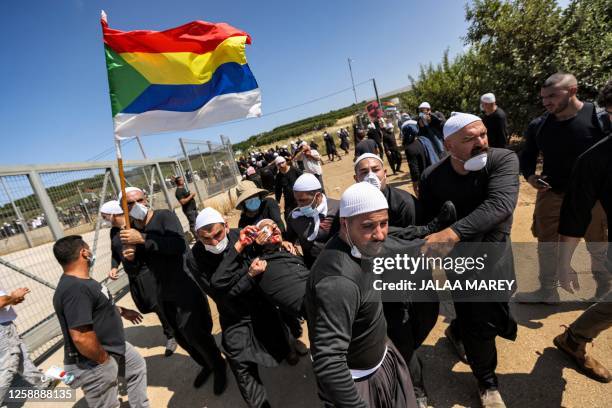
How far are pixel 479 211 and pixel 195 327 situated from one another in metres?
2.80

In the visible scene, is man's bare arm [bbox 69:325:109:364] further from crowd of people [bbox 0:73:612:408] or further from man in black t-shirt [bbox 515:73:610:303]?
man in black t-shirt [bbox 515:73:610:303]

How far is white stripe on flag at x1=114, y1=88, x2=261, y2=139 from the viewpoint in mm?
2939

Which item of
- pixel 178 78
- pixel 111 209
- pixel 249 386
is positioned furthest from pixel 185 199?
pixel 249 386

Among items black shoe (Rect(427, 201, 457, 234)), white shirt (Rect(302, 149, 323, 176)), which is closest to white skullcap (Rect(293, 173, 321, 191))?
black shoe (Rect(427, 201, 457, 234))

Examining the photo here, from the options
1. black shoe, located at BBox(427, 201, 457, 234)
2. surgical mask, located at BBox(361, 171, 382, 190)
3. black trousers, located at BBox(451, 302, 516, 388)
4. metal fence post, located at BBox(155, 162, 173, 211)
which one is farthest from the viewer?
metal fence post, located at BBox(155, 162, 173, 211)

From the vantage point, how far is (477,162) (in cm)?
199

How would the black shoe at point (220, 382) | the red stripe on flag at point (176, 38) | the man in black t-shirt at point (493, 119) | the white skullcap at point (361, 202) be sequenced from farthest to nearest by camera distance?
the man in black t-shirt at point (493, 119) → the black shoe at point (220, 382) → the red stripe on flag at point (176, 38) → the white skullcap at point (361, 202)

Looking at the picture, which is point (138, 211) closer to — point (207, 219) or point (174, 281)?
point (174, 281)

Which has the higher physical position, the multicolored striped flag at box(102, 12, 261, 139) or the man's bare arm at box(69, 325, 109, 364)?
Result: the multicolored striped flag at box(102, 12, 261, 139)

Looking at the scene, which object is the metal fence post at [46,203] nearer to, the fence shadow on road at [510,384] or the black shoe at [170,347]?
the black shoe at [170,347]

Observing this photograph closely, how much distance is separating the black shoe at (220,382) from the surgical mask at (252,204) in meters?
1.83

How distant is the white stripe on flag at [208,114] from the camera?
2.94 metres

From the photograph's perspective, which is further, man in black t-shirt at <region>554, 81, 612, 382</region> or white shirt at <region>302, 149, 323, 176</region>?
white shirt at <region>302, 149, 323, 176</region>

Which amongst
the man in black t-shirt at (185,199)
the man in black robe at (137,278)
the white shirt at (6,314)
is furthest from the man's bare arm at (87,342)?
the man in black t-shirt at (185,199)
